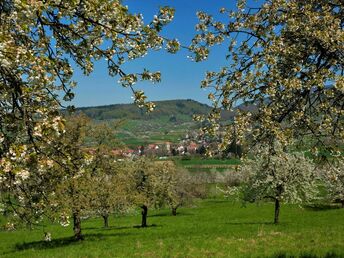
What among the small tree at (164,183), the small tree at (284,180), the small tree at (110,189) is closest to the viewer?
the small tree at (110,189)

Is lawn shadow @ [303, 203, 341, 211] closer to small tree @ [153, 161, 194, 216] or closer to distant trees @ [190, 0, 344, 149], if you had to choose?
small tree @ [153, 161, 194, 216]

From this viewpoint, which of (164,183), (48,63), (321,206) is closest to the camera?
(48,63)

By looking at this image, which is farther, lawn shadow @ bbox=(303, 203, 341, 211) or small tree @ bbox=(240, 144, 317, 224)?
lawn shadow @ bbox=(303, 203, 341, 211)

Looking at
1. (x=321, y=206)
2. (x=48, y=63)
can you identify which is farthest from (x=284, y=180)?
(x=48, y=63)

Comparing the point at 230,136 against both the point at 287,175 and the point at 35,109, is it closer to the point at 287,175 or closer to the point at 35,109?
the point at 35,109

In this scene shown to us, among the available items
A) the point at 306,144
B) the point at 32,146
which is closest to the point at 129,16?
the point at 32,146

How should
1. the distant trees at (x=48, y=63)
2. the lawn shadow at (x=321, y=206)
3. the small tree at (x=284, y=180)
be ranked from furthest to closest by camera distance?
the lawn shadow at (x=321, y=206)
the small tree at (x=284, y=180)
the distant trees at (x=48, y=63)

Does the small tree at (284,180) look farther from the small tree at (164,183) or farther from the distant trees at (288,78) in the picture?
the distant trees at (288,78)

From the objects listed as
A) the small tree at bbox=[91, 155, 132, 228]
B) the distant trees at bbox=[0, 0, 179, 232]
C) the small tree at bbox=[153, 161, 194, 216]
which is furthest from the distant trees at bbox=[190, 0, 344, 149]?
the small tree at bbox=[153, 161, 194, 216]

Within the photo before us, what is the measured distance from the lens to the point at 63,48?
29.0 feet

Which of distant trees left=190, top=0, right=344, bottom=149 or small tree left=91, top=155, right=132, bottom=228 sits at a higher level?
distant trees left=190, top=0, right=344, bottom=149

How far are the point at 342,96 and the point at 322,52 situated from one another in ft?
3.89

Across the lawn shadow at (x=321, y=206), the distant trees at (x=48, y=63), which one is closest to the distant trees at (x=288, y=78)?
the distant trees at (x=48, y=63)

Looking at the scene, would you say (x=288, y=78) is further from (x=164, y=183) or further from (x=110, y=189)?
(x=164, y=183)
